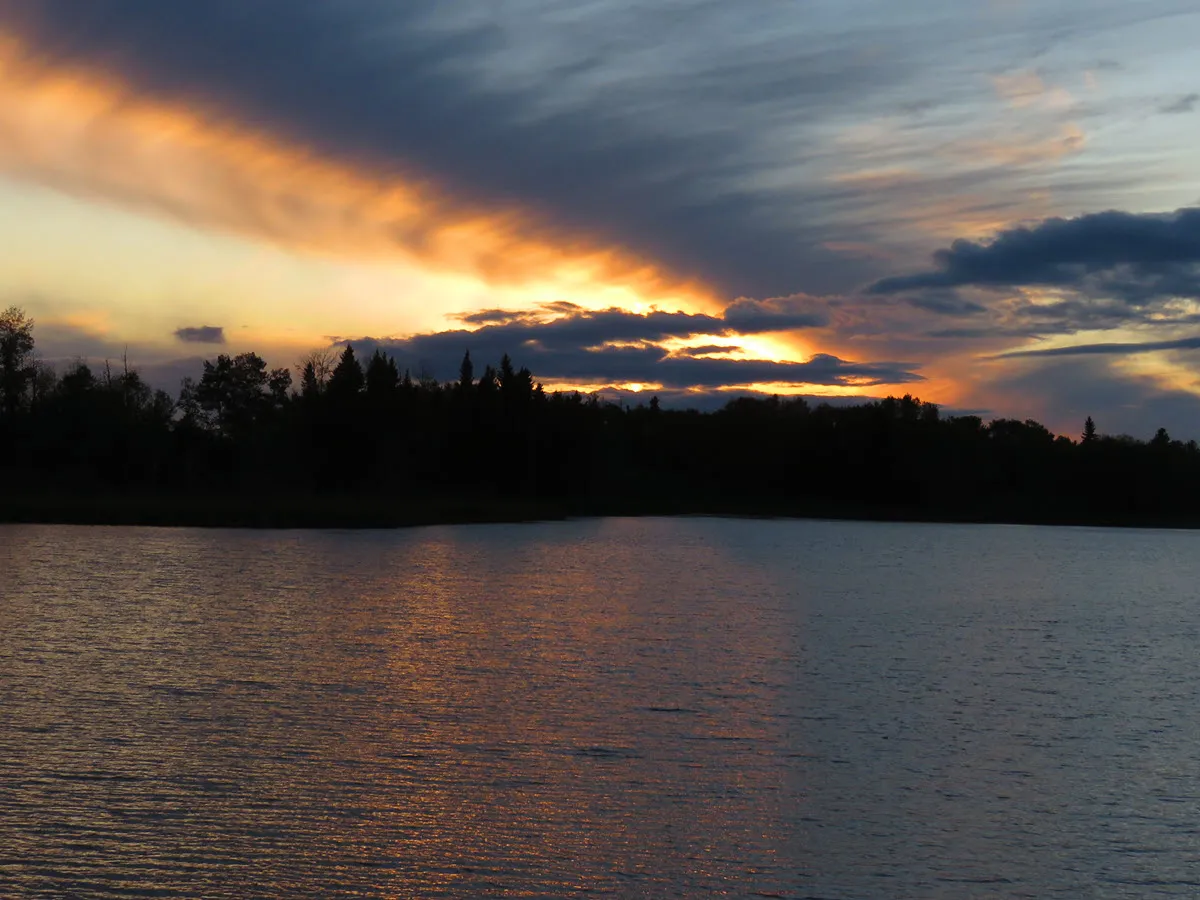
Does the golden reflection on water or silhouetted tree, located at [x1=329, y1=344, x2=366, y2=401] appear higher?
silhouetted tree, located at [x1=329, y1=344, x2=366, y2=401]

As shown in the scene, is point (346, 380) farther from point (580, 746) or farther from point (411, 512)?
point (580, 746)

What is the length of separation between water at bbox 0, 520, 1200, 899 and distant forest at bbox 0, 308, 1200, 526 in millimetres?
53077

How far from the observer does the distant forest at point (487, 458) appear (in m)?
103

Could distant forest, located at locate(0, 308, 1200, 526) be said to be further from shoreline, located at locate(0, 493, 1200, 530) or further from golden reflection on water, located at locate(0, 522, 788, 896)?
golden reflection on water, located at locate(0, 522, 788, 896)

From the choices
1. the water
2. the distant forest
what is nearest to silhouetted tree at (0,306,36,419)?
the distant forest

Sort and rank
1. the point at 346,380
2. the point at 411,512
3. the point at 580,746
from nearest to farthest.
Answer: the point at 580,746, the point at 411,512, the point at 346,380

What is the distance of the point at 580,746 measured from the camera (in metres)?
16.2

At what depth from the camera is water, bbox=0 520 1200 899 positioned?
36.9ft

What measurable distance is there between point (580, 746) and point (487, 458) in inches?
4485

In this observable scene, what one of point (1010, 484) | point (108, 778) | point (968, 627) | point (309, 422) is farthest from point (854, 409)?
point (108, 778)

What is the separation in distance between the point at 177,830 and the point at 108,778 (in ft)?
7.60

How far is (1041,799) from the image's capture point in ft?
47.1

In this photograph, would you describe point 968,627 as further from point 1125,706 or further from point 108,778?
point 108,778

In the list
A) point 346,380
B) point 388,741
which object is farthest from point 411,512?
point 388,741
